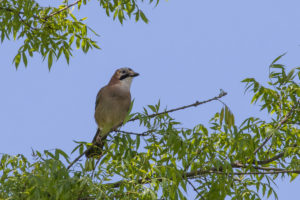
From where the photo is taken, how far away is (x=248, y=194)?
5.58 m

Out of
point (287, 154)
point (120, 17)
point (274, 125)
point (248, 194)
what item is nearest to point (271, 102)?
point (274, 125)

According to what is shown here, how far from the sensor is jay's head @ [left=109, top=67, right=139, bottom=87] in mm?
9031

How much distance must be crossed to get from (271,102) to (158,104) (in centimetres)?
138

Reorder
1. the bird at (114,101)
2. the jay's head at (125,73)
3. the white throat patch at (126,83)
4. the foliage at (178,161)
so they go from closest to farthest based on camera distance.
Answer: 1. the foliage at (178,161)
2. the bird at (114,101)
3. the white throat patch at (126,83)
4. the jay's head at (125,73)

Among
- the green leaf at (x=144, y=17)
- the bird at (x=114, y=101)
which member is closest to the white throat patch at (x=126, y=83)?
the bird at (x=114, y=101)

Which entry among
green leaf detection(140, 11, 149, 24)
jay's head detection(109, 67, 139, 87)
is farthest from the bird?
green leaf detection(140, 11, 149, 24)

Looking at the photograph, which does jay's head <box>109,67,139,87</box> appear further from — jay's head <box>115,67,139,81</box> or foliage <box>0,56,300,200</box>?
foliage <box>0,56,300,200</box>

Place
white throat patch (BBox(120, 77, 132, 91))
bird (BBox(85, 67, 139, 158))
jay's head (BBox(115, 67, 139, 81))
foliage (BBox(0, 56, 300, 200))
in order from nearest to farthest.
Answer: foliage (BBox(0, 56, 300, 200))
bird (BBox(85, 67, 139, 158))
white throat patch (BBox(120, 77, 132, 91))
jay's head (BBox(115, 67, 139, 81))

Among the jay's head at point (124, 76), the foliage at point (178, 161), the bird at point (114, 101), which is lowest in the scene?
the foliage at point (178, 161)

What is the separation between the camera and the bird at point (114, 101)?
8547 millimetres

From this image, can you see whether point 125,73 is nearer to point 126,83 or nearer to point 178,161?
point 126,83

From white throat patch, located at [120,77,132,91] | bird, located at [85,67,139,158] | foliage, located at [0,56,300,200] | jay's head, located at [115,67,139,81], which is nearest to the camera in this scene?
foliage, located at [0,56,300,200]

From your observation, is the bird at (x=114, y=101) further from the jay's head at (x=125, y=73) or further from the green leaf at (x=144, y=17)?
the green leaf at (x=144, y=17)

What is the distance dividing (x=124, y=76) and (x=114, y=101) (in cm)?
68
